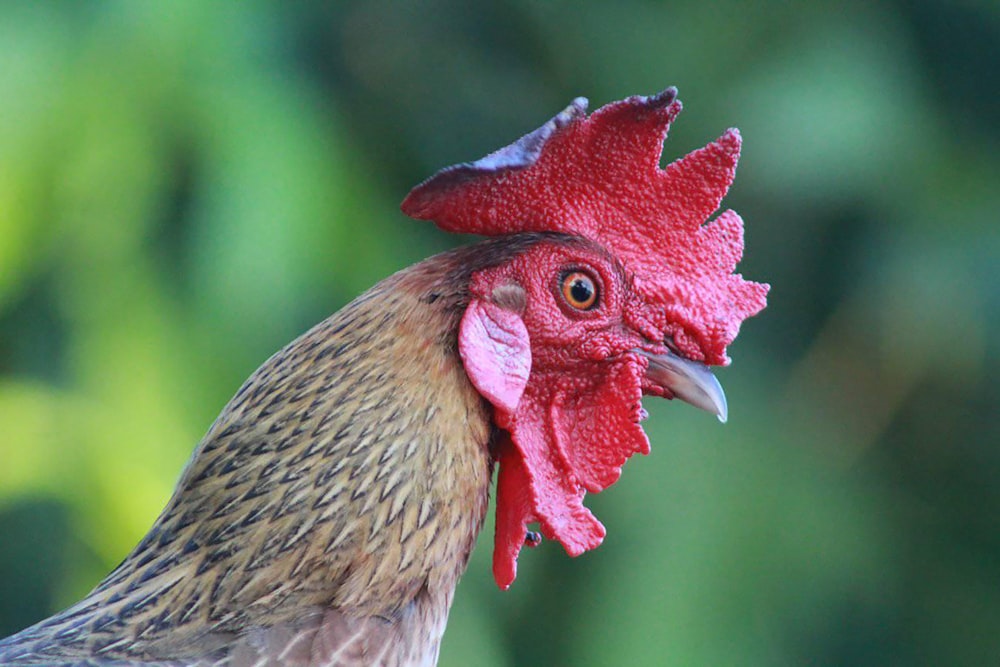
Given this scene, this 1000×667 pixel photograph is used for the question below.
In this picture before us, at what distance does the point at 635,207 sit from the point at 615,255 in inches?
3.9

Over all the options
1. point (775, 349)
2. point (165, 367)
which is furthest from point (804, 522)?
point (165, 367)

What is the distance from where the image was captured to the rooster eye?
5.89 feet

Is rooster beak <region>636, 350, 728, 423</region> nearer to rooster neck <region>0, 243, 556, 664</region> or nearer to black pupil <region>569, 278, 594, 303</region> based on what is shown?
black pupil <region>569, 278, 594, 303</region>

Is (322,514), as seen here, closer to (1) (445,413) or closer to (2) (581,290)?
(1) (445,413)

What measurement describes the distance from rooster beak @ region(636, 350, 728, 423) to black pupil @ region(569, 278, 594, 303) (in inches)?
4.8

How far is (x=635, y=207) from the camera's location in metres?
1.89

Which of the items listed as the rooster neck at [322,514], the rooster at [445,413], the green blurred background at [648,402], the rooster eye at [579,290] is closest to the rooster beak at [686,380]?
the rooster at [445,413]

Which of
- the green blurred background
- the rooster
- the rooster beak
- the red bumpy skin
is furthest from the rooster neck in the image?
the green blurred background

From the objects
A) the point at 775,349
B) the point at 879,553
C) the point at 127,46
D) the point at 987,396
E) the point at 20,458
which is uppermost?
the point at 127,46

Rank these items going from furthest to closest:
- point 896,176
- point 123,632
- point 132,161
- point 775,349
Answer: point 775,349 < point 896,176 < point 132,161 < point 123,632

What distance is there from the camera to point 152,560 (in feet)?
5.45

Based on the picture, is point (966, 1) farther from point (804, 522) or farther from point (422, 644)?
point (422, 644)

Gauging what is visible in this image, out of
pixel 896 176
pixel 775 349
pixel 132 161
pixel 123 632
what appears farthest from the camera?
pixel 775 349

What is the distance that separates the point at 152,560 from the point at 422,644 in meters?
0.40
